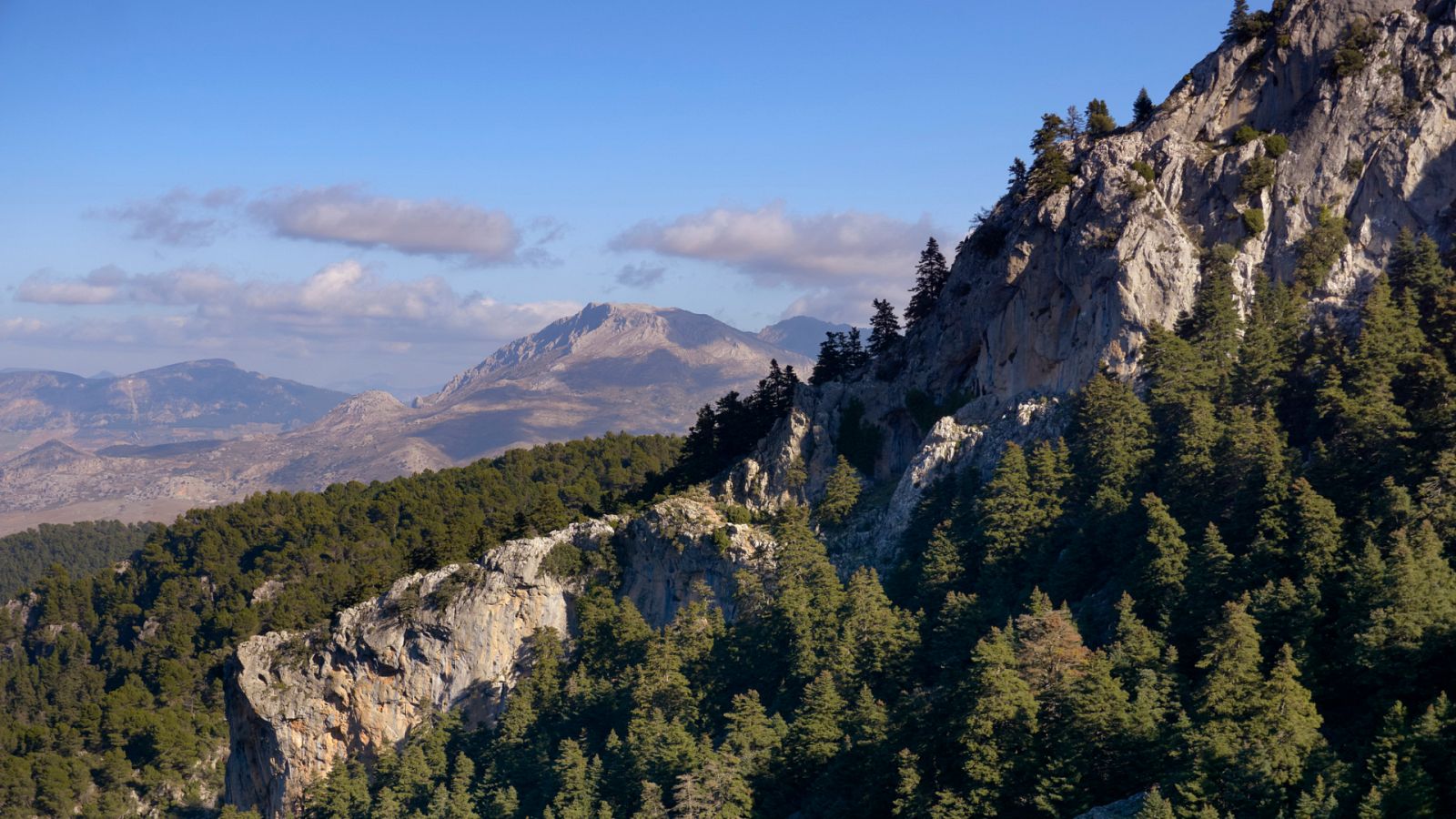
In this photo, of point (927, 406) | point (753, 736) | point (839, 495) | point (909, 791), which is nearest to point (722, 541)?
point (839, 495)

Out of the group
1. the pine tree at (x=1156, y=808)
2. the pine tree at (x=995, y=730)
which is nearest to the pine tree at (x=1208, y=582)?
the pine tree at (x=995, y=730)

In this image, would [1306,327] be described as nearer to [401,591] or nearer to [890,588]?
[890,588]

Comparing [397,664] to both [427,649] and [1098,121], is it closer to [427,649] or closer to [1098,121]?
[427,649]

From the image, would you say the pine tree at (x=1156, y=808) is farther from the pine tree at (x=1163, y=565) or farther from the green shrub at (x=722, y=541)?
the green shrub at (x=722, y=541)

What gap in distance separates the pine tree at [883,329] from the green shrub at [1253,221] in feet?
93.9

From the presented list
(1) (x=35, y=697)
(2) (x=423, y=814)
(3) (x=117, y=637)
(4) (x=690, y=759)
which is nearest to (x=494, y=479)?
(3) (x=117, y=637)

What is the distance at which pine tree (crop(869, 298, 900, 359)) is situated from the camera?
101925 mm

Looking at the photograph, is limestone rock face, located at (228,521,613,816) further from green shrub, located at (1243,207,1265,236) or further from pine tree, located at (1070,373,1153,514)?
green shrub, located at (1243,207,1265,236)

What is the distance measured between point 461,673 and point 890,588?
109 feet

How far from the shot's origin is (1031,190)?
90.4 metres

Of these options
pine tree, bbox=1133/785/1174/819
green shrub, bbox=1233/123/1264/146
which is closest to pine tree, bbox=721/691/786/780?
pine tree, bbox=1133/785/1174/819

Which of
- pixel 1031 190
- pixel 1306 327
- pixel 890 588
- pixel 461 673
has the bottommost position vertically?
pixel 461 673

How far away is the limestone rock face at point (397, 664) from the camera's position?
305 ft

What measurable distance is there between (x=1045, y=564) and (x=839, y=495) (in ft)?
67.1
